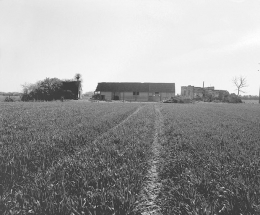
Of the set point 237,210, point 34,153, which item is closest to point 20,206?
point 34,153

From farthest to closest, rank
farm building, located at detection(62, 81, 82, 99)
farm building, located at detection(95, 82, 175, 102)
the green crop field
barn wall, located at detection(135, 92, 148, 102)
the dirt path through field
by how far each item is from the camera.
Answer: barn wall, located at detection(135, 92, 148, 102)
farm building, located at detection(95, 82, 175, 102)
farm building, located at detection(62, 81, 82, 99)
the dirt path through field
the green crop field

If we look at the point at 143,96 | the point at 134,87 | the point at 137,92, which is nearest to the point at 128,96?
the point at 137,92

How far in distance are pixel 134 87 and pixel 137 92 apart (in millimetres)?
2919

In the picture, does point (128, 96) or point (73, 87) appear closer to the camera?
point (73, 87)

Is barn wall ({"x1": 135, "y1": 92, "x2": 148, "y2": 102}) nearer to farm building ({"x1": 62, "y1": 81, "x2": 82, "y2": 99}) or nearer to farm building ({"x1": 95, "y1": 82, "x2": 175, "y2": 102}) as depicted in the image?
farm building ({"x1": 95, "y1": 82, "x2": 175, "y2": 102})

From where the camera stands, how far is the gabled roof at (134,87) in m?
71.5

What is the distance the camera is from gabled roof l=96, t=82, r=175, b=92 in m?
71.5

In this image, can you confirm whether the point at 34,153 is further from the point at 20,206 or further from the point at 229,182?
the point at 229,182

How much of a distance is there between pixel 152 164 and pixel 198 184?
1.72 metres

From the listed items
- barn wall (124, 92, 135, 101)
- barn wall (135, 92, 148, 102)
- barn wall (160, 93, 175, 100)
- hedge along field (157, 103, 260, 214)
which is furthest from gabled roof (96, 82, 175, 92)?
hedge along field (157, 103, 260, 214)

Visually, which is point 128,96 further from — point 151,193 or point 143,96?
point 151,193

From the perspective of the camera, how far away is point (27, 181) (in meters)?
3.25

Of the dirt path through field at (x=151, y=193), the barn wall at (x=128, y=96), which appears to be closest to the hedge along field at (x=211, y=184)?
the dirt path through field at (x=151, y=193)

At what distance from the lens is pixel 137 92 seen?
7131cm
